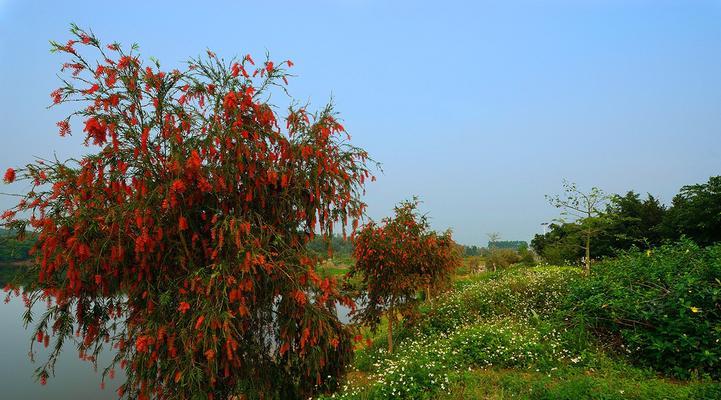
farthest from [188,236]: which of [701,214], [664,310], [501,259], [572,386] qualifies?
[501,259]

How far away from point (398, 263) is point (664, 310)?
15.6ft

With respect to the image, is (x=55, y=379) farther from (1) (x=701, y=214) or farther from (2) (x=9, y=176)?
(1) (x=701, y=214)

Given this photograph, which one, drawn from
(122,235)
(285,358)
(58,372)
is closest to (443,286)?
(285,358)

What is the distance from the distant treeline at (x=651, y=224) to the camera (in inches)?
668

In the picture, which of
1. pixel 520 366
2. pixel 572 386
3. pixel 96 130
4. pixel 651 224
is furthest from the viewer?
pixel 651 224

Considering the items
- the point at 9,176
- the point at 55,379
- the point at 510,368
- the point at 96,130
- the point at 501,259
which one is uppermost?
the point at 96,130

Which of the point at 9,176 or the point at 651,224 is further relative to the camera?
the point at 651,224

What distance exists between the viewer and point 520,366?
6.73m

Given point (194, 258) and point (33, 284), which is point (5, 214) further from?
point (194, 258)

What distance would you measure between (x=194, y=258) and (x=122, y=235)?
0.82m

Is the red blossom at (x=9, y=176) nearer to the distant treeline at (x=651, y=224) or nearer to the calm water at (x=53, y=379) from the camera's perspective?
the calm water at (x=53, y=379)

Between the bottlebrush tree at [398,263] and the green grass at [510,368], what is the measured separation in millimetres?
884

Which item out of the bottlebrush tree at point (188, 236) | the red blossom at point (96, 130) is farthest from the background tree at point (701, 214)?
the red blossom at point (96, 130)

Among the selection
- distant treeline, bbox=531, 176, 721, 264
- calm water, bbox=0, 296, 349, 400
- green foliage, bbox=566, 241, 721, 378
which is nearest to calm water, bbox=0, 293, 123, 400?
calm water, bbox=0, 296, 349, 400
